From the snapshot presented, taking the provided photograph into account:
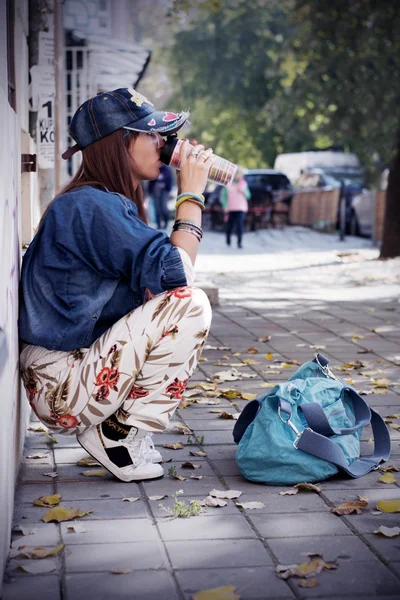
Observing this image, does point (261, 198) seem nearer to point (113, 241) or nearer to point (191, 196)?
point (191, 196)

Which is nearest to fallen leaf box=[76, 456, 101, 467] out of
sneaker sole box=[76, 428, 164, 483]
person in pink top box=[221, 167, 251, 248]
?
sneaker sole box=[76, 428, 164, 483]

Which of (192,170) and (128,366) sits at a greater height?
(192,170)

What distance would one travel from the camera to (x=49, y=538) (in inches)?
129

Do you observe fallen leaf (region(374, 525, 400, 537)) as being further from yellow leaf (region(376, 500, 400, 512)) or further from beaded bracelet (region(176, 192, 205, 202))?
beaded bracelet (region(176, 192, 205, 202))

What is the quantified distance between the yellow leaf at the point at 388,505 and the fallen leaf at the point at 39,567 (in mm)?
1269

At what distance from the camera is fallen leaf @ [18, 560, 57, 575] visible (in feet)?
9.75

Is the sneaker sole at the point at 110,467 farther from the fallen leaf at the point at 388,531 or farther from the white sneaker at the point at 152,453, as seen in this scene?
the fallen leaf at the point at 388,531

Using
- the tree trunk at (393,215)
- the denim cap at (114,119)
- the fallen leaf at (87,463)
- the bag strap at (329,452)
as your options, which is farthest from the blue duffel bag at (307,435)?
the tree trunk at (393,215)

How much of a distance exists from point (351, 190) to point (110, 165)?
2367 centimetres

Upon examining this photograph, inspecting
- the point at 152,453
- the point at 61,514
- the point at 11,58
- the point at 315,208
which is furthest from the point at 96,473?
the point at 315,208

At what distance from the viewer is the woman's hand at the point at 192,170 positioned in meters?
3.95

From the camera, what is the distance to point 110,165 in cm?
386

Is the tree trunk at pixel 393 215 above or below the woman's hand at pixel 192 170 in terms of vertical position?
below

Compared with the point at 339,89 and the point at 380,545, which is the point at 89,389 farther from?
A: the point at 339,89
